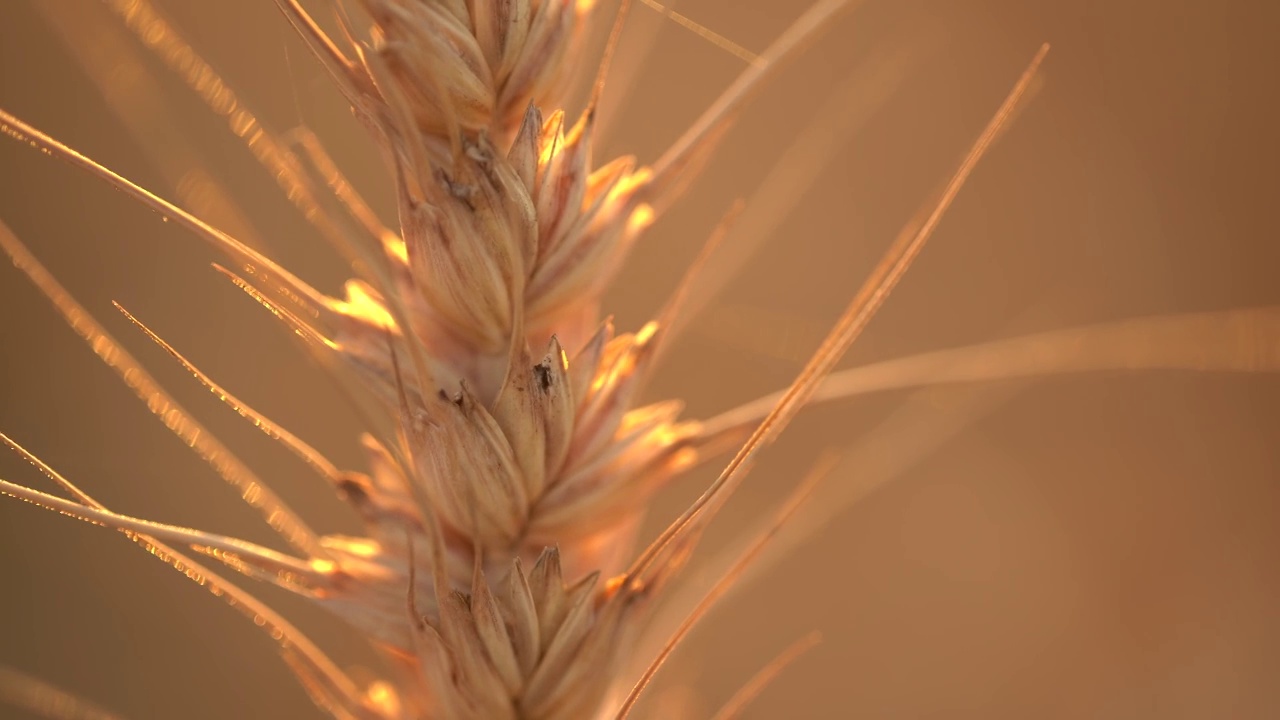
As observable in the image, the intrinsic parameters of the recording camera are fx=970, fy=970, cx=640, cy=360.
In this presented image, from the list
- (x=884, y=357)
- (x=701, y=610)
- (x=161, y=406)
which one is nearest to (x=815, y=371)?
(x=701, y=610)

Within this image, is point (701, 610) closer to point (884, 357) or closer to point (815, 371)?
point (815, 371)

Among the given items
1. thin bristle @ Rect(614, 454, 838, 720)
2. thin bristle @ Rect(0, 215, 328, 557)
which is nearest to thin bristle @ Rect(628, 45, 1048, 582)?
thin bristle @ Rect(614, 454, 838, 720)

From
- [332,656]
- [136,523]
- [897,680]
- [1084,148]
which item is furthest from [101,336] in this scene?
[1084,148]

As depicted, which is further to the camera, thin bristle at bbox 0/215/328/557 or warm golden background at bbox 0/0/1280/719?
warm golden background at bbox 0/0/1280/719

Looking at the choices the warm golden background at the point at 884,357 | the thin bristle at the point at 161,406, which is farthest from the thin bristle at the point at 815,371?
the warm golden background at the point at 884,357

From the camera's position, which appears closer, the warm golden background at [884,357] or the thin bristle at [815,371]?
the thin bristle at [815,371]

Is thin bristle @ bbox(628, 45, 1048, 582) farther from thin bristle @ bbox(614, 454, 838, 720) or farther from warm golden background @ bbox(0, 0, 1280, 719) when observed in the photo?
warm golden background @ bbox(0, 0, 1280, 719)

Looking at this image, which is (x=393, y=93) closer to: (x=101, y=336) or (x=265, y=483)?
(x=101, y=336)

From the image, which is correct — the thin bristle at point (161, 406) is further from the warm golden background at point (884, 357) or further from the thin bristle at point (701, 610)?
the warm golden background at point (884, 357)
